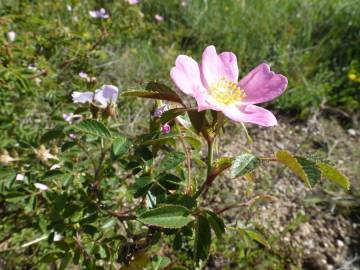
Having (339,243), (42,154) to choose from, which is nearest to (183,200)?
(42,154)

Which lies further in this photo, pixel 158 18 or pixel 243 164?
pixel 158 18

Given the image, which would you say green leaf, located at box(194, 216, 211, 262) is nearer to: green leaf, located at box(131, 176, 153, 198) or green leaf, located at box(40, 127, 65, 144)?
green leaf, located at box(131, 176, 153, 198)

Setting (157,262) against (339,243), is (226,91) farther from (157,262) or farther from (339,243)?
(339,243)

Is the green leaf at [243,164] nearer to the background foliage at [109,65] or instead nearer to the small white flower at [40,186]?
the background foliage at [109,65]

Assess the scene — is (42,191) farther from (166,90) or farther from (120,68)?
(120,68)

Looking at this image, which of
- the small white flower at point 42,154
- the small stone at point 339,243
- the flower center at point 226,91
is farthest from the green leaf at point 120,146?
the small stone at point 339,243

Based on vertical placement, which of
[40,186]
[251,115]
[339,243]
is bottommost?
[339,243]

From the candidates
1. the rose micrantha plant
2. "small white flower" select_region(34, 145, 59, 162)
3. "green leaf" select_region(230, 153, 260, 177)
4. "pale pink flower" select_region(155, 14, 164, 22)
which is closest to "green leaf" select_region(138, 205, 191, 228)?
the rose micrantha plant

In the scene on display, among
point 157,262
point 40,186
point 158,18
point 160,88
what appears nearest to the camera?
point 160,88
